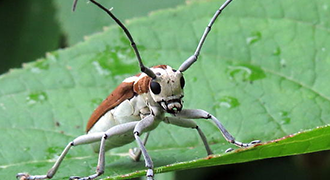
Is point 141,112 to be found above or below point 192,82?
below

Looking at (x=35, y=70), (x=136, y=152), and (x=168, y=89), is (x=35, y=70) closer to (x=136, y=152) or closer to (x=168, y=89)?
(x=136, y=152)

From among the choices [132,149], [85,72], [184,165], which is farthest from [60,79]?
[184,165]

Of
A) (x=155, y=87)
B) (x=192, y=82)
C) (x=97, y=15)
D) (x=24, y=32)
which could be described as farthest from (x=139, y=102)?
(x=24, y=32)

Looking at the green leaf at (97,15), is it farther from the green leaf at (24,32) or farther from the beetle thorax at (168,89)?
the beetle thorax at (168,89)

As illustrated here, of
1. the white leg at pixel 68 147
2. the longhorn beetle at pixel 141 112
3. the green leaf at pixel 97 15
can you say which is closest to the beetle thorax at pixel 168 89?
the longhorn beetle at pixel 141 112

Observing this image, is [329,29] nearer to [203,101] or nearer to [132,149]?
[203,101]

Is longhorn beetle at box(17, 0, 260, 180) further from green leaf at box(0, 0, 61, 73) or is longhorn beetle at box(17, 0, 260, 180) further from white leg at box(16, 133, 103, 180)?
green leaf at box(0, 0, 61, 73)
